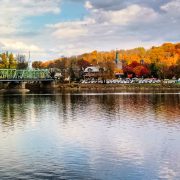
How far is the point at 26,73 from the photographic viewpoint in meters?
169

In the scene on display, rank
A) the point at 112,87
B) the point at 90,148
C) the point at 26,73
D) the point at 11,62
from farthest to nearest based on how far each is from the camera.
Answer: the point at 26,73, the point at 11,62, the point at 112,87, the point at 90,148

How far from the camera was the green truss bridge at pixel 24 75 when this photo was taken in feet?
473

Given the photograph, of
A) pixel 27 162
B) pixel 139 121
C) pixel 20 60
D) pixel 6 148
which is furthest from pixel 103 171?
pixel 20 60

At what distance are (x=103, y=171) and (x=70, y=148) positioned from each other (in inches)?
266

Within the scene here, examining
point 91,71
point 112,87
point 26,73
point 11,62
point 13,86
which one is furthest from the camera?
point 91,71

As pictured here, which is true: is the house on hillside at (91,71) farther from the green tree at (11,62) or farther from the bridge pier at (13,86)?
the bridge pier at (13,86)

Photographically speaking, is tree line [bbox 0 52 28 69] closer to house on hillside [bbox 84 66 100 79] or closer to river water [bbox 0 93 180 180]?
house on hillside [bbox 84 66 100 79]

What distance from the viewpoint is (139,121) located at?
150 feet

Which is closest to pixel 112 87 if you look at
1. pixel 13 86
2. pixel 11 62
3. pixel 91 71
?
pixel 13 86

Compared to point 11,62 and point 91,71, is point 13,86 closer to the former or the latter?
point 11,62

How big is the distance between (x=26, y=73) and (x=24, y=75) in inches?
166

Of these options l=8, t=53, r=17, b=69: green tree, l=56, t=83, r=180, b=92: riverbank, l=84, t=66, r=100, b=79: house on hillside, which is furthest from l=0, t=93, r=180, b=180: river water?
l=84, t=66, r=100, b=79: house on hillside

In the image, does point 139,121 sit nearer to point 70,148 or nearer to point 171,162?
point 70,148

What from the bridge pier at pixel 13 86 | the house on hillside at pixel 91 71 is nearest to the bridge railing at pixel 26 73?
the bridge pier at pixel 13 86
